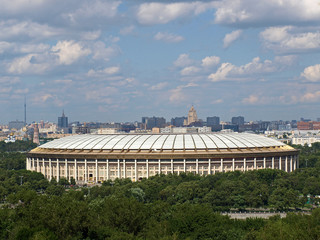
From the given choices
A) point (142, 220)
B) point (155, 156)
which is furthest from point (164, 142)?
point (142, 220)

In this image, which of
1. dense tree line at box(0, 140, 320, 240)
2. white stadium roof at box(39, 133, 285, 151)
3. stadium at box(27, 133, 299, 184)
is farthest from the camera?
white stadium roof at box(39, 133, 285, 151)

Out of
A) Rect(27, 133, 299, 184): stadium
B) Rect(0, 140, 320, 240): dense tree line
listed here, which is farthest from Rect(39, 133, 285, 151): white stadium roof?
Rect(0, 140, 320, 240): dense tree line

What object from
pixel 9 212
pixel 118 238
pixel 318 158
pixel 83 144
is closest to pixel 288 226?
pixel 118 238

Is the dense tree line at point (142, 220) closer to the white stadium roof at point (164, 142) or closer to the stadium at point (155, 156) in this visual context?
the stadium at point (155, 156)

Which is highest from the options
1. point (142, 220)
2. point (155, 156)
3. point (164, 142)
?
point (164, 142)

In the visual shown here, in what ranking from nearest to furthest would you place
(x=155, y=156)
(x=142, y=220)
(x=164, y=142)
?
(x=142, y=220) → (x=155, y=156) → (x=164, y=142)

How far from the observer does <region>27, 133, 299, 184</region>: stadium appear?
110m

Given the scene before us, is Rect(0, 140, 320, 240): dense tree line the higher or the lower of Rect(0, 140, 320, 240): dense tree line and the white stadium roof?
the lower

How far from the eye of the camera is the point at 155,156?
108750 mm

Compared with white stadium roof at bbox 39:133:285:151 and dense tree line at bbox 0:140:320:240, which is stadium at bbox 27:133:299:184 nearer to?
white stadium roof at bbox 39:133:285:151

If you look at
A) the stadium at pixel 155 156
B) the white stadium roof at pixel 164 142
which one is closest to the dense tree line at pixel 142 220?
the stadium at pixel 155 156

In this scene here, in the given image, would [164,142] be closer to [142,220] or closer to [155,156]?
[155,156]

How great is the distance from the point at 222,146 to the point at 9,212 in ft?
189

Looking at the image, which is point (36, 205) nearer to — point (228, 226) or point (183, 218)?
point (183, 218)
